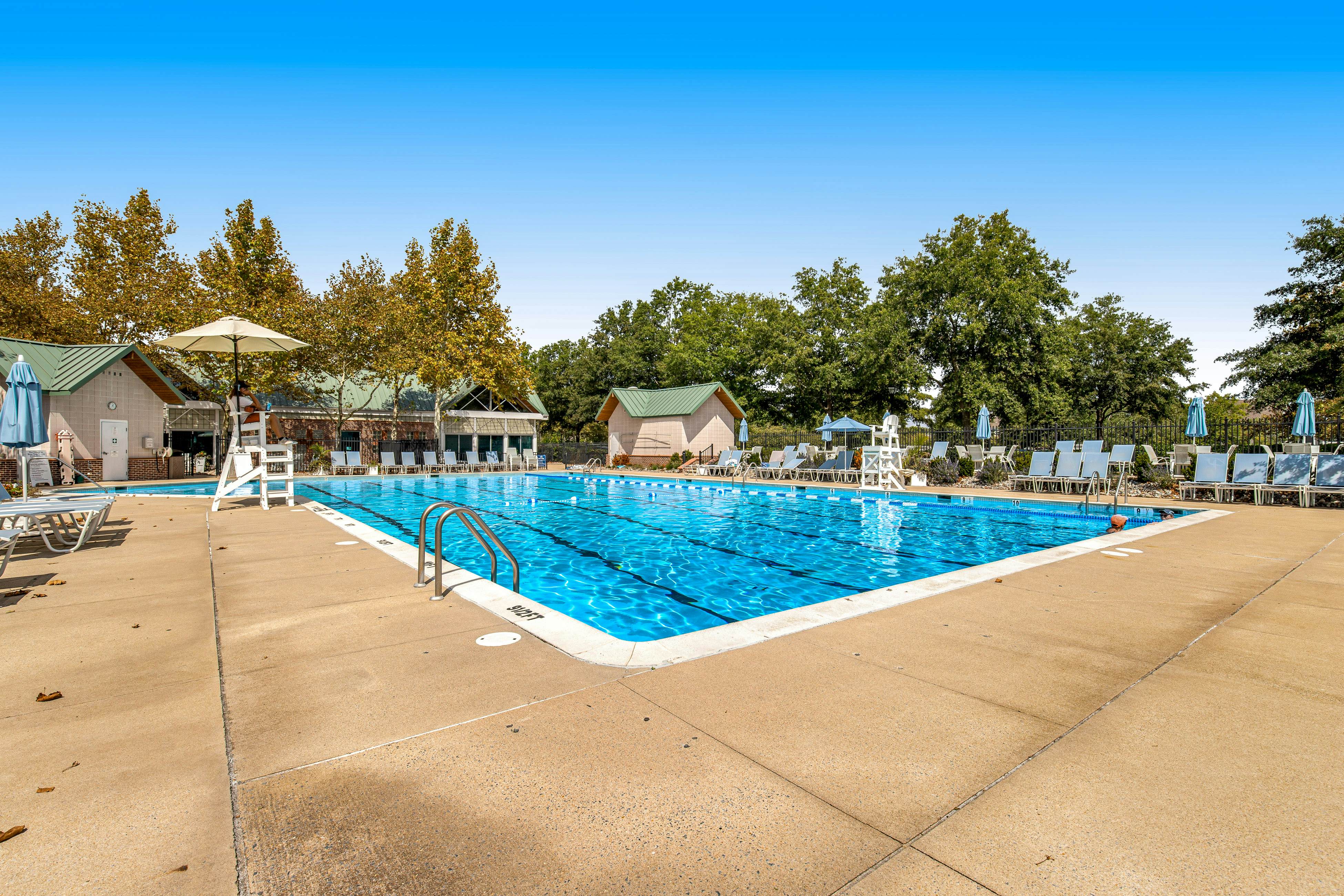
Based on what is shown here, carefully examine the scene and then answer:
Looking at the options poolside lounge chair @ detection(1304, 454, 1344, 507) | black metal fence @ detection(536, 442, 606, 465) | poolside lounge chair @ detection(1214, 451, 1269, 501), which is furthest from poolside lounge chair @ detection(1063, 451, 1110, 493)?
black metal fence @ detection(536, 442, 606, 465)

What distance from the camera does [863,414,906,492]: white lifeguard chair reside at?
689 inches

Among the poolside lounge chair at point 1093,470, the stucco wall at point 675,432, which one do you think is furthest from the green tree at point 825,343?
the poolside lounge chair at point 1093,470

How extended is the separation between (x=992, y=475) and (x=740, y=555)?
12848 mm

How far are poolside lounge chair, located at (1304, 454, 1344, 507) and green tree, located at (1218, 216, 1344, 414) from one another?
535 inches

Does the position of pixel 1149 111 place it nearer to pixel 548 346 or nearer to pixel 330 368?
pixel 330 368

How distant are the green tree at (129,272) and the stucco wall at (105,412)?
2.87 meters

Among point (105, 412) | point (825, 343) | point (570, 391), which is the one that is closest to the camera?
point (105, 412)

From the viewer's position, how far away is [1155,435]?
2008 centimetres

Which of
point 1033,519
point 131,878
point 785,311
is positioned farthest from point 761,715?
point 785,311

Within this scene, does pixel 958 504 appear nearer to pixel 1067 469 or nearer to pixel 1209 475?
pixel 1067 469

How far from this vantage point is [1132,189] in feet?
54.0

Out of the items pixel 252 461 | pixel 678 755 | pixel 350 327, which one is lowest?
pixel 678 755

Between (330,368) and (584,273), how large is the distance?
11.7 meters

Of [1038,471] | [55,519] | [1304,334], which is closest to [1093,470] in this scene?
[1038,471]
